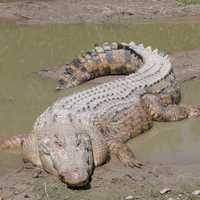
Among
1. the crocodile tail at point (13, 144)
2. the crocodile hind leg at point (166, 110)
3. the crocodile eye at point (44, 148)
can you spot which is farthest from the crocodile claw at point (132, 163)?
the crocodile hind leg at point (166, 110)

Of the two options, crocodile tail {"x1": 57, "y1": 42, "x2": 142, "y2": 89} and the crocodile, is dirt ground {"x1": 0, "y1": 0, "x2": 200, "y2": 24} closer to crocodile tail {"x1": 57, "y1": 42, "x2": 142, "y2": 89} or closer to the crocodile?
crocodile tail {"x1": 57, "y1": 42, "x2": 142, "y2": 89}

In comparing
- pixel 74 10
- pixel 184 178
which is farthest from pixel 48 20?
pixel 184 178

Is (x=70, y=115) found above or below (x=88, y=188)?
above

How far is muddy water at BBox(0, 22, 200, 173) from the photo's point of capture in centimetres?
721

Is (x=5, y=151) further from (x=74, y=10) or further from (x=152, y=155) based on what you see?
(x=74, y=10)

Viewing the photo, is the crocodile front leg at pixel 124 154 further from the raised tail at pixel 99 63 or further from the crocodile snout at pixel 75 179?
the raised tail at pixel 99 63

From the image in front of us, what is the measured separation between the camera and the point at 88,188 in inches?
221

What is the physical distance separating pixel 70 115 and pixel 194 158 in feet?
4.64

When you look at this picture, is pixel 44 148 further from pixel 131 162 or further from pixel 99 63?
pixel 99 63

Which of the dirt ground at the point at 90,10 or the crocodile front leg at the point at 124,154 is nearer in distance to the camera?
the crocodile front leg at the point at 124,154

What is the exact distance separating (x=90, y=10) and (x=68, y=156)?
949cm

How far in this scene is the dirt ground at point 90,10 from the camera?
14.2 m

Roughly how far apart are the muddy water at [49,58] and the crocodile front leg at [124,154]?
314 mm

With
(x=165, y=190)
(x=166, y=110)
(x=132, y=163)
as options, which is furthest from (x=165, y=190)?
(x=166, y=110)
